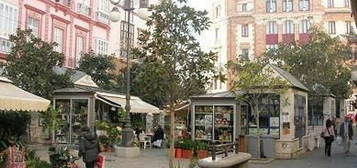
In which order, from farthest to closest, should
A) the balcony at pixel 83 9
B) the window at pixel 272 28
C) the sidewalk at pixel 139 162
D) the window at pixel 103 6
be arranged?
the window at pixel 272 28 < the window at pixel 103 6 < the balcony at pixel 83 9 < the sidewalk at pixel 139 162

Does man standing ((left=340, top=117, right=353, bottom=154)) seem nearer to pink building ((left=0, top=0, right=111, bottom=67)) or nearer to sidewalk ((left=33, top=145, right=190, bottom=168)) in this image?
sidewalk ((left=33, top=145, right=190, bottom=168))

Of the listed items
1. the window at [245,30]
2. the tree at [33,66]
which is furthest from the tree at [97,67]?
the window at [245,30]

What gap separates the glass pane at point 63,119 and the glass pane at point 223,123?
261 inches

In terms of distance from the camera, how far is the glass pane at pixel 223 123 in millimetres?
22891

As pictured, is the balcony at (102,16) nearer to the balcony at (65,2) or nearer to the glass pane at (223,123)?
the balcony at (65,2)

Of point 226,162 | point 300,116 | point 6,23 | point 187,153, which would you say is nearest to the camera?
point 226,162

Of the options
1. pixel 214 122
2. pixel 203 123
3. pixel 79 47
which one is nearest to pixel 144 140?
pixel 203 123

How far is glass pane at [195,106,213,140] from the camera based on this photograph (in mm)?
23141

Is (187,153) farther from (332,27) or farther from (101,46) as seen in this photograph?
(332,27)

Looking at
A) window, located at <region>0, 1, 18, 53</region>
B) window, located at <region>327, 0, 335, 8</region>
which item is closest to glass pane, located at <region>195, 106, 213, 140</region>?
window, located at <region>0, 1, 18, 53</region>

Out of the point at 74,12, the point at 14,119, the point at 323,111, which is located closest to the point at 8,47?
the point at 74,12

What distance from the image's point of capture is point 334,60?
36625 mm

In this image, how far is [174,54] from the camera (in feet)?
43.2

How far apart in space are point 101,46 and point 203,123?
18.1 meters
